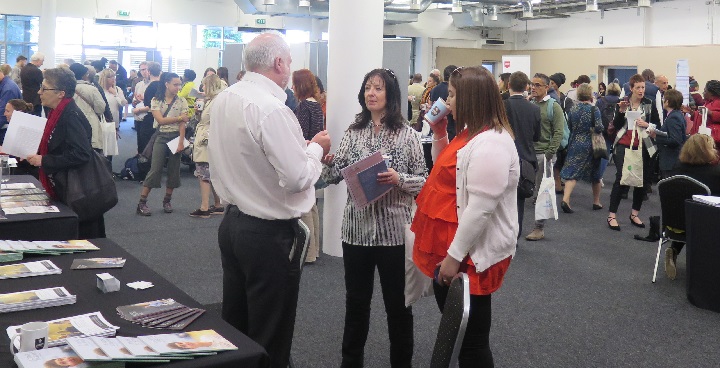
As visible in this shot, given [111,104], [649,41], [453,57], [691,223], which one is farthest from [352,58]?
[453,57]

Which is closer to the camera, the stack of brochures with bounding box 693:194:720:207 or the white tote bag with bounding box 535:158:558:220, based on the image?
the stack of brochures with bounding box 693:194:720:207

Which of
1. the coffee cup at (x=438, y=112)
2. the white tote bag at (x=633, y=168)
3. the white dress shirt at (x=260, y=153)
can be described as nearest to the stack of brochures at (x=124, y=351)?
the white dress shirt at (x=260, y=153)

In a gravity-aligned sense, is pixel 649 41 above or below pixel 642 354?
above

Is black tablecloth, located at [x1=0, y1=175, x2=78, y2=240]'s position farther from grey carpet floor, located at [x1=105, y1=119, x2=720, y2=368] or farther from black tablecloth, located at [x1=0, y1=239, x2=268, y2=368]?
grey carpet floor, located at [x1=105, y1=119, x2=720, y2=368]

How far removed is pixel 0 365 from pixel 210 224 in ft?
16.7

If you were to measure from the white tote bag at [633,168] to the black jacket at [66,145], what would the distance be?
193 inches

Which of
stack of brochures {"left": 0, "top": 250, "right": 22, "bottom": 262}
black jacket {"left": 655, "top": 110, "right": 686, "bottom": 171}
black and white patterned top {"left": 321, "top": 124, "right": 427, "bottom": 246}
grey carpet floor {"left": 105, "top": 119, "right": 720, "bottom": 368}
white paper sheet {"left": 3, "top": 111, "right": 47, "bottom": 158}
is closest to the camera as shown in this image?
stack of brochures {"left": 0, "top": 250, "right": 22, "bottom": 262}

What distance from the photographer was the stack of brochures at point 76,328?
1881 millimetres

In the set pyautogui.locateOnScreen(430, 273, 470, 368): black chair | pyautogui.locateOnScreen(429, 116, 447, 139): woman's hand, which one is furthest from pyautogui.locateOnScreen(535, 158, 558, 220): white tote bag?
pyautogui.locateOnScreen(430, 273, 470, 368): black chair

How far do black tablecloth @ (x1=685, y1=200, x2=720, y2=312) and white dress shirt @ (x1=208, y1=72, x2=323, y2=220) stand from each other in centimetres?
293

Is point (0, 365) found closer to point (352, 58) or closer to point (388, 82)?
point (388, 82)

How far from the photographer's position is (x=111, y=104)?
967 cm

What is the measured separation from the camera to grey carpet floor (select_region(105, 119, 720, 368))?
371 centimetres

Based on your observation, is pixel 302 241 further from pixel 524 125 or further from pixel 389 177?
pixel 524 125
